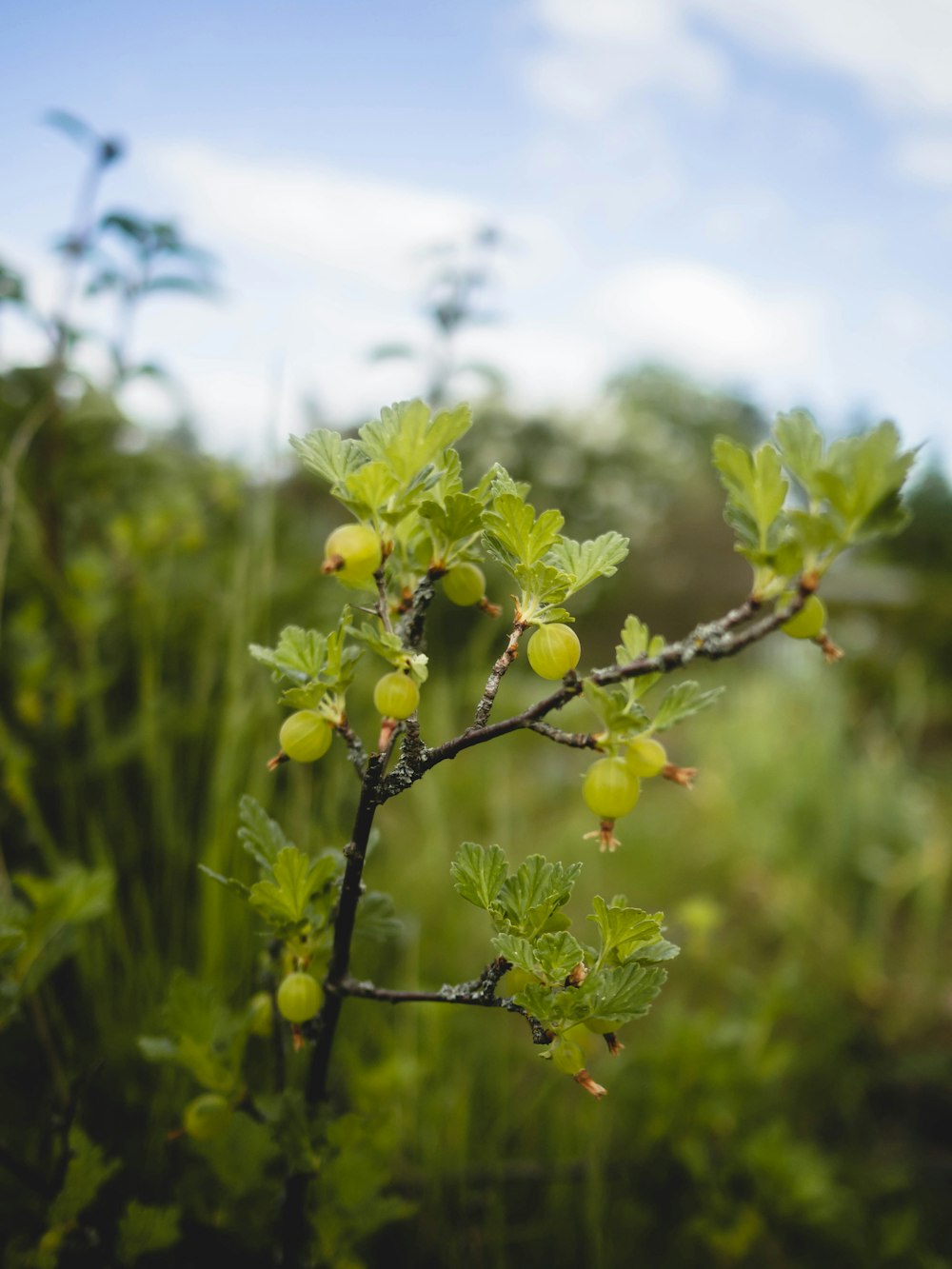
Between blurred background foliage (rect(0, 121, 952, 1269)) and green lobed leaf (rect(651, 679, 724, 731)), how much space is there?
0.21 m

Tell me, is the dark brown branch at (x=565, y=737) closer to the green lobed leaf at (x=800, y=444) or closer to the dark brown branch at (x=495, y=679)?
the dark brown branch at (x=495, y=679)

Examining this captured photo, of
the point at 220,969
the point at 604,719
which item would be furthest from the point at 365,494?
the point at 220,969

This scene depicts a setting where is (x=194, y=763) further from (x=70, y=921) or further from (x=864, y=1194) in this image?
(x=864, y=1194)

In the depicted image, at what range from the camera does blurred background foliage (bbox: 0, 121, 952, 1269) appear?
34.7 inches

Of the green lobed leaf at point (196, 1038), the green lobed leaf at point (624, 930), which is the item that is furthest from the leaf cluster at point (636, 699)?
the green lobed leaf at point (196, 1038)

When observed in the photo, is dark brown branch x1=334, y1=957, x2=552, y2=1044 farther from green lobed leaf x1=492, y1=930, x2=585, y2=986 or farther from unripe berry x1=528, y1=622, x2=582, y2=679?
unripe berry x1=528, y1=622, x2=582, y2=679

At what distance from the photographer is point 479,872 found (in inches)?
21.2

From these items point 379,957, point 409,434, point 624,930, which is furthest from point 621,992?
point 379,957

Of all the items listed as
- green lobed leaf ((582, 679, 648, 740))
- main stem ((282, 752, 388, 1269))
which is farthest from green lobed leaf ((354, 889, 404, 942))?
green lobed leaf ((582, 679, 648, 740))

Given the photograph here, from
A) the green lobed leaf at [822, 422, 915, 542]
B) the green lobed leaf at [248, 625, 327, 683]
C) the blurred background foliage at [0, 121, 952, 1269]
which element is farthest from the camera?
the blurred background foliage at [0, 121, 952, 1269]

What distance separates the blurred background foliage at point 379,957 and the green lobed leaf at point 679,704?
21 cm

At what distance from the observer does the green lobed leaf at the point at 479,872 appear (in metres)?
0.53

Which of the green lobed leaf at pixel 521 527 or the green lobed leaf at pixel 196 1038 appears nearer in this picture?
the green lobed leaf at pixel 521 527

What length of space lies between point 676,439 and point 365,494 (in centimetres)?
2173
